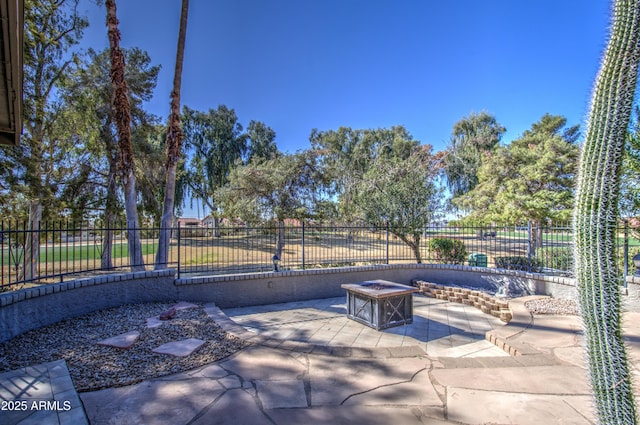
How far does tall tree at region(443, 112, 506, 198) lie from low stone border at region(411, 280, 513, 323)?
11.0m

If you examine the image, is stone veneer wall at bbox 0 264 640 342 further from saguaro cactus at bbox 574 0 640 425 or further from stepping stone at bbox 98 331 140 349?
saguaro cactus at bbox 574 0 640 425

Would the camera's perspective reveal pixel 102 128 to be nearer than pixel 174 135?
No

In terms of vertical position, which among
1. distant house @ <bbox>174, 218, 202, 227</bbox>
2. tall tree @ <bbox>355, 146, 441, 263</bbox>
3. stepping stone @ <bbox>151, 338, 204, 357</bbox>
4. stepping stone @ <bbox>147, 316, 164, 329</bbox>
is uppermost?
tall tree @ <bbox>355, 146, 441, 263</bbox>

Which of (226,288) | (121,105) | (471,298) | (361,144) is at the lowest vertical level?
(471,298)

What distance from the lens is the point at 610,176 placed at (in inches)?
61.8

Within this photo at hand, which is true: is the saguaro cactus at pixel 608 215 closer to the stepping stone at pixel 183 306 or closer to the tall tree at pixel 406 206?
the stepping stone at pixel 183 306

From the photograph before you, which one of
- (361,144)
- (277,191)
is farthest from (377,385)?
(361,144)

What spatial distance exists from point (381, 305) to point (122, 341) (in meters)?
3.72

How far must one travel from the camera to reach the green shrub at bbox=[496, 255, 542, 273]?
25.0 feet

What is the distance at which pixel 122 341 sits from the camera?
4039mm

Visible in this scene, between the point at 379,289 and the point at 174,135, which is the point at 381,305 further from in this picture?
the point at 174,135

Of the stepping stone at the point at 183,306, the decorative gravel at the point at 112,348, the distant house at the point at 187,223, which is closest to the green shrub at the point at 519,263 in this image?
the decorative gravel at the point at 112,348

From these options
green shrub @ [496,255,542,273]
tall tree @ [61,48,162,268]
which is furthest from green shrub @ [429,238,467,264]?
tall tree @ [61,48,162,268]

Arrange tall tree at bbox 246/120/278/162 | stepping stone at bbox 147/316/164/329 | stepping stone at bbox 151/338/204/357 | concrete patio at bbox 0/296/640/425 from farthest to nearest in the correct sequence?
tall tree at bbox 246/120/278/162, stepping stone at bbox 147/316/164/329, stepping stone at bbox 151/338/204/357, concrete patio at bbox 0/296/640/425
